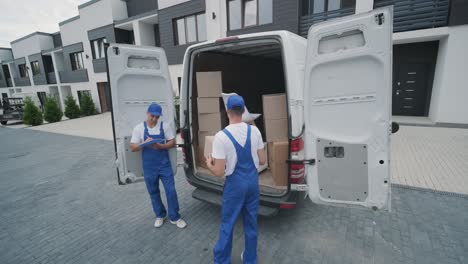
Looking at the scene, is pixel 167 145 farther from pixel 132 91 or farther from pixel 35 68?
pixel 35 68

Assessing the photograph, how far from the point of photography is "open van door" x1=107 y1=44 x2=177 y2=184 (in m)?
2.89

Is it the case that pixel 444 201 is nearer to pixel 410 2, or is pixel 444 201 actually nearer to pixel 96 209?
pixel 96 209

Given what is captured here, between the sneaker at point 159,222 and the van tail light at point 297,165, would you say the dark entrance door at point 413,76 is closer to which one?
the van tail light at point 297,165

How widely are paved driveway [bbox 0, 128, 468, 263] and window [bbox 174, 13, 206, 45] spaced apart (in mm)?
10333

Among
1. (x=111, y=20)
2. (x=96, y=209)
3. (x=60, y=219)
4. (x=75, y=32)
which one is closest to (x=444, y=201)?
(x=96, y=209)

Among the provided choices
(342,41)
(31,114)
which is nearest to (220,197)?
(342,41)

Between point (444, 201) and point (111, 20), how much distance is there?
1910cm

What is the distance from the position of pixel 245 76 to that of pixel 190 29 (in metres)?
9.45

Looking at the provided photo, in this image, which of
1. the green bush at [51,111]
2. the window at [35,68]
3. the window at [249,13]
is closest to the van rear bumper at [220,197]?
the window at [249,13]

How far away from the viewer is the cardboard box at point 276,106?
302 centimetres

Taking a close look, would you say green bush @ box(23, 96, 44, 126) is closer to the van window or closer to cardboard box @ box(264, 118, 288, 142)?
cardboard box @ box(264, 118, 288, 142)

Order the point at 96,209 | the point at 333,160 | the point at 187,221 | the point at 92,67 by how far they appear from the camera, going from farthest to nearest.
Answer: the point at 92,67 < the point at 96,209 < the point at 187,221 < the point at 333,160

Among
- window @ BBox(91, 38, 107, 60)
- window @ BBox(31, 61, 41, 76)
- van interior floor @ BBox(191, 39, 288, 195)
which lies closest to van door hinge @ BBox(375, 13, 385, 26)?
van interior floor @ BBox(191, 39, 288, 195)

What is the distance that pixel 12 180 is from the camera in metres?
5.11
